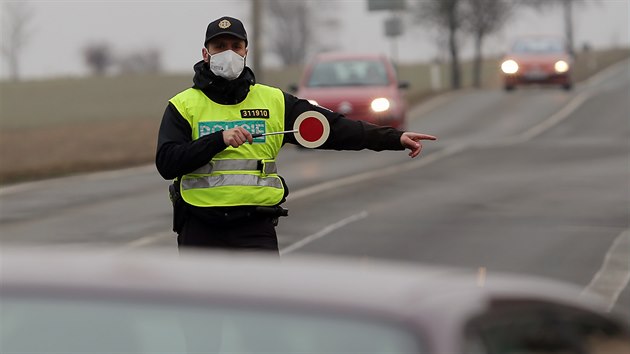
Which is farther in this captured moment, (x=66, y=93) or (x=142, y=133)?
(x=66, y=93)

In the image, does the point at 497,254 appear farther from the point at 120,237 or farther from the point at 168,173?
the point at 168,173

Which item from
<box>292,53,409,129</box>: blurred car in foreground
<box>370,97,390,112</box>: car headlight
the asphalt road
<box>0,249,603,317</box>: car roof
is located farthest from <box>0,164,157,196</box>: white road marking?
<box>0,249,603,317</box>: car roof

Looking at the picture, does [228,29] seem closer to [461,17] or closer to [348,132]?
[348,132]

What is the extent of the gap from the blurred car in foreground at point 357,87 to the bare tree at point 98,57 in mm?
126397

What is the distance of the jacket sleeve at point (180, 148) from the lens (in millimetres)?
6945

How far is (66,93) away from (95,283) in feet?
265

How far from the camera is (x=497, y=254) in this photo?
1483 cm

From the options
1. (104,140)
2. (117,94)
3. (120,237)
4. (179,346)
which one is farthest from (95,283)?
(117,94)

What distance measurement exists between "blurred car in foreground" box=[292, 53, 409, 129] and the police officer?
21291 mm

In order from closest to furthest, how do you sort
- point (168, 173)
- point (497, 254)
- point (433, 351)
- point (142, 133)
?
point (433, 351), point (168, 173), point (497, 254), point (142, 133)

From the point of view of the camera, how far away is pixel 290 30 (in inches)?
5404

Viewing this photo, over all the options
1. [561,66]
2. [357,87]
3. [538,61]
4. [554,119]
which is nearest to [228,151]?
[357,87]

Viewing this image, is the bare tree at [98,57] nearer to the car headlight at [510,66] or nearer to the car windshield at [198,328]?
the car headlight at [510,66]

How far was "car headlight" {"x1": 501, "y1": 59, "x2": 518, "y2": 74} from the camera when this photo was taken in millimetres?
46188
